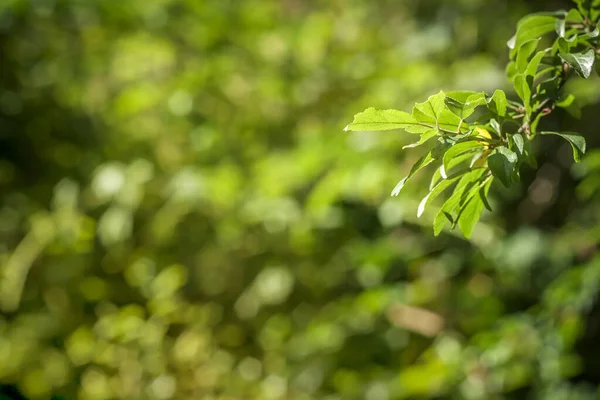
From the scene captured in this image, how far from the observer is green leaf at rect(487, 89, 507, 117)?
1.61ft

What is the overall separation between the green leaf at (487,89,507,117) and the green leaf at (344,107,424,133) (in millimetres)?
61

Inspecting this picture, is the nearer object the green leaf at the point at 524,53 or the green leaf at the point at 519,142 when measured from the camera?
the green leaf at the point at 519,142

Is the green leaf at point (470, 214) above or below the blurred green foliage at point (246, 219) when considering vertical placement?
above

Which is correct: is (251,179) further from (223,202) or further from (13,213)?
(13,213)

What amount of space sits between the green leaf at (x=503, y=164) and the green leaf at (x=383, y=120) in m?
0.07

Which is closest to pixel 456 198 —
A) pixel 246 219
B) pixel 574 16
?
pixel 574 16

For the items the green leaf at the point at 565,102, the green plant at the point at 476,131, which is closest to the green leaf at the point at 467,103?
the green plant at the point at 476,131

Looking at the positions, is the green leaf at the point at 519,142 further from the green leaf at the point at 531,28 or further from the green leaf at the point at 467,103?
the green leaf at the point at 531,28

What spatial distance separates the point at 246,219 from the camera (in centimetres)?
158

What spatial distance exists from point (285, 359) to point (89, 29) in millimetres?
1192

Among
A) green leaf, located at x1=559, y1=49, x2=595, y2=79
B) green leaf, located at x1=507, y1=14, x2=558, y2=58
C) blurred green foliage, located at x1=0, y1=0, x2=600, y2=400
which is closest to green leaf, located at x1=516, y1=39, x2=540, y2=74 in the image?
green leaf, located at x1=507, y1=14, x2=558, y2=58

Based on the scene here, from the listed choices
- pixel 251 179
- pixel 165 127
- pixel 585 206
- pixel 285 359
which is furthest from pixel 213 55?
pixel 585 206

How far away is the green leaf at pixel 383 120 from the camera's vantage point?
0.49 metres

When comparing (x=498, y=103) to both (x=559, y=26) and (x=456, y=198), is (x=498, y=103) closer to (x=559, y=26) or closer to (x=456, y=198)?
(x=456, y=198)
